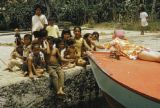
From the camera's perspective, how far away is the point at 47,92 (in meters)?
8.21

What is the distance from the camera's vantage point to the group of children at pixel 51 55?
8125 mm

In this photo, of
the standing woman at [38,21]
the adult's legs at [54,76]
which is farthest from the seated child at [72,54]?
the standing woman at [38,21]

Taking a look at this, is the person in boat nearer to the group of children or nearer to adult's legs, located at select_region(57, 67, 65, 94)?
the group of children

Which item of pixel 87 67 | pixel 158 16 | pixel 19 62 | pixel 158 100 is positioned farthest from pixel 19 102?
pixel 158 16

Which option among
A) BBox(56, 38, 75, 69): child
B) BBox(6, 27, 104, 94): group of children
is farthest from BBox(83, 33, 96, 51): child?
BBox(56, 38, 75, 69): child

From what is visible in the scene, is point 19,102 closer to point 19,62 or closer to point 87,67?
point 19,62

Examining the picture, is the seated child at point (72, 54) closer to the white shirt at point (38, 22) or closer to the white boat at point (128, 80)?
the white boat at point (128, 80)

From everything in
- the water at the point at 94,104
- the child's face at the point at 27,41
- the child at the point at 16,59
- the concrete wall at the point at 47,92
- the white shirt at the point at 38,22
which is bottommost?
the water at the point at 94,104

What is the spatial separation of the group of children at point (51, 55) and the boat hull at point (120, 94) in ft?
2.37

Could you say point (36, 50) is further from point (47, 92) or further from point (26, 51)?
point (47, 92)

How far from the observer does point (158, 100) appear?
5.73 meters

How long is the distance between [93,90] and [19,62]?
1.80 metres

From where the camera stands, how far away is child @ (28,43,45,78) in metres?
7.93

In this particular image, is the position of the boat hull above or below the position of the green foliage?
below
